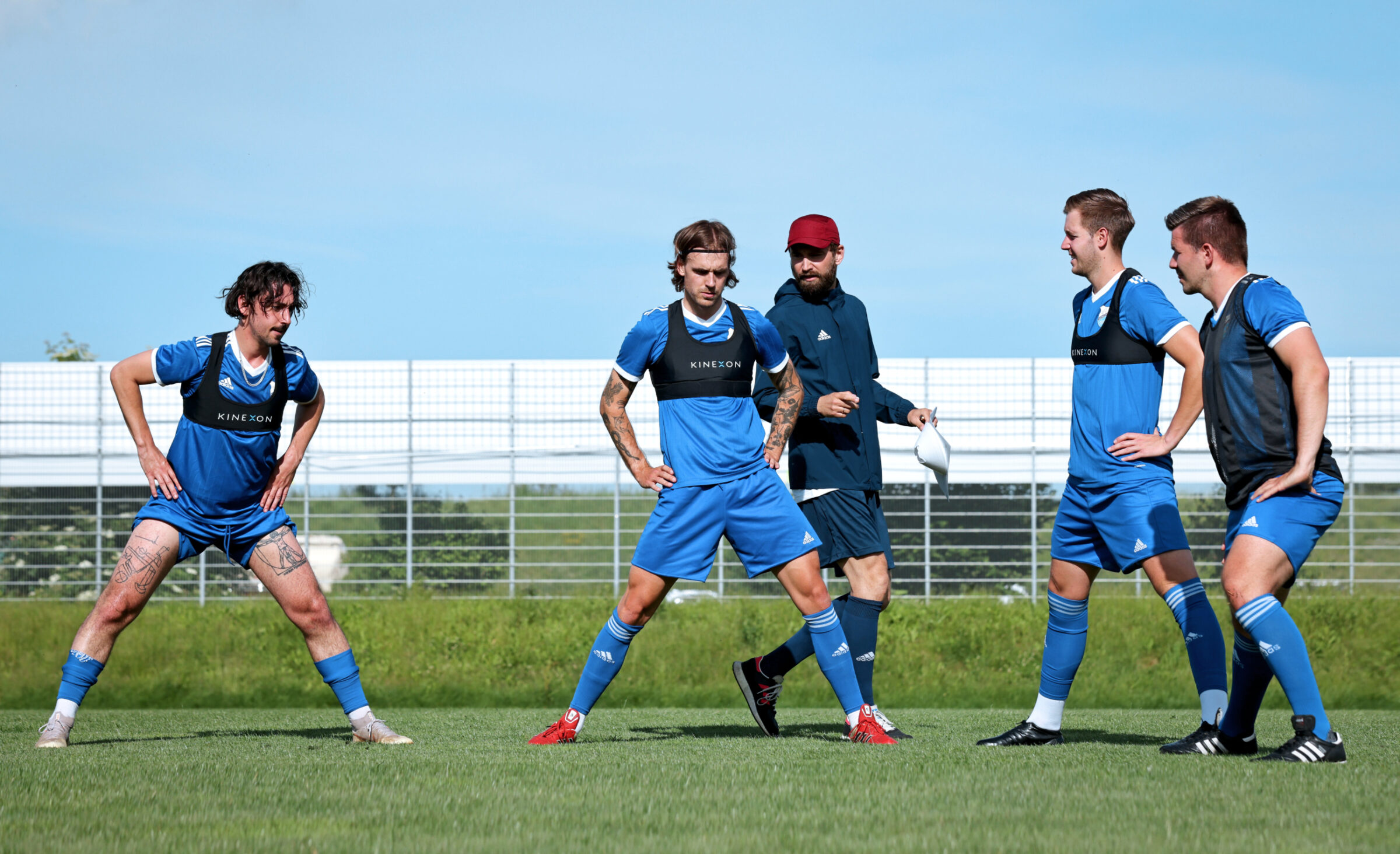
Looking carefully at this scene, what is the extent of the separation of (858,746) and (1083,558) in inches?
51.0

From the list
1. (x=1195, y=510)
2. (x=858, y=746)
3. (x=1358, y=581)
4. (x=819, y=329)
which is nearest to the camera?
(x=858, y=746)

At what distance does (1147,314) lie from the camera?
17.3 ft

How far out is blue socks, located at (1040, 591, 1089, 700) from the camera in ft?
18.2

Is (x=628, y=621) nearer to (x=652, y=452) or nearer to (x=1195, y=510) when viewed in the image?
(x=652, y=452)

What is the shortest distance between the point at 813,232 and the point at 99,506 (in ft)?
44.0

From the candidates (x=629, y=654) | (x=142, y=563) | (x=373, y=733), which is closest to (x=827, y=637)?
(x=373, y=733)

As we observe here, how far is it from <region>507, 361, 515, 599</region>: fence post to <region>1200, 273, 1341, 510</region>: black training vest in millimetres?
12273

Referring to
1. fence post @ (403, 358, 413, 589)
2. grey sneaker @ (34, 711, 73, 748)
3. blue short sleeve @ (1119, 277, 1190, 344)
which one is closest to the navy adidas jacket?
blue short sleeve @ (1119, 277, 1190, 344)

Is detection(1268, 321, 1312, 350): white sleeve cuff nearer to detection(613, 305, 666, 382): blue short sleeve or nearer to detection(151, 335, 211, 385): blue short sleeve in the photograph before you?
detection(613, 305, 666, 382): blue short sleeve

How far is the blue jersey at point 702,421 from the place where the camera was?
5.52m

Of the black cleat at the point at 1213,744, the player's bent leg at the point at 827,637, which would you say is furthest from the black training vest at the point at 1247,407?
the player's bent leg at the point at 827,637

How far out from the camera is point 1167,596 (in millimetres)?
Answer: 5328

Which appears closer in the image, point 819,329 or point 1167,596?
point 1167,596

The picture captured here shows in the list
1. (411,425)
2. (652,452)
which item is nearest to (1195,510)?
(652,452)
